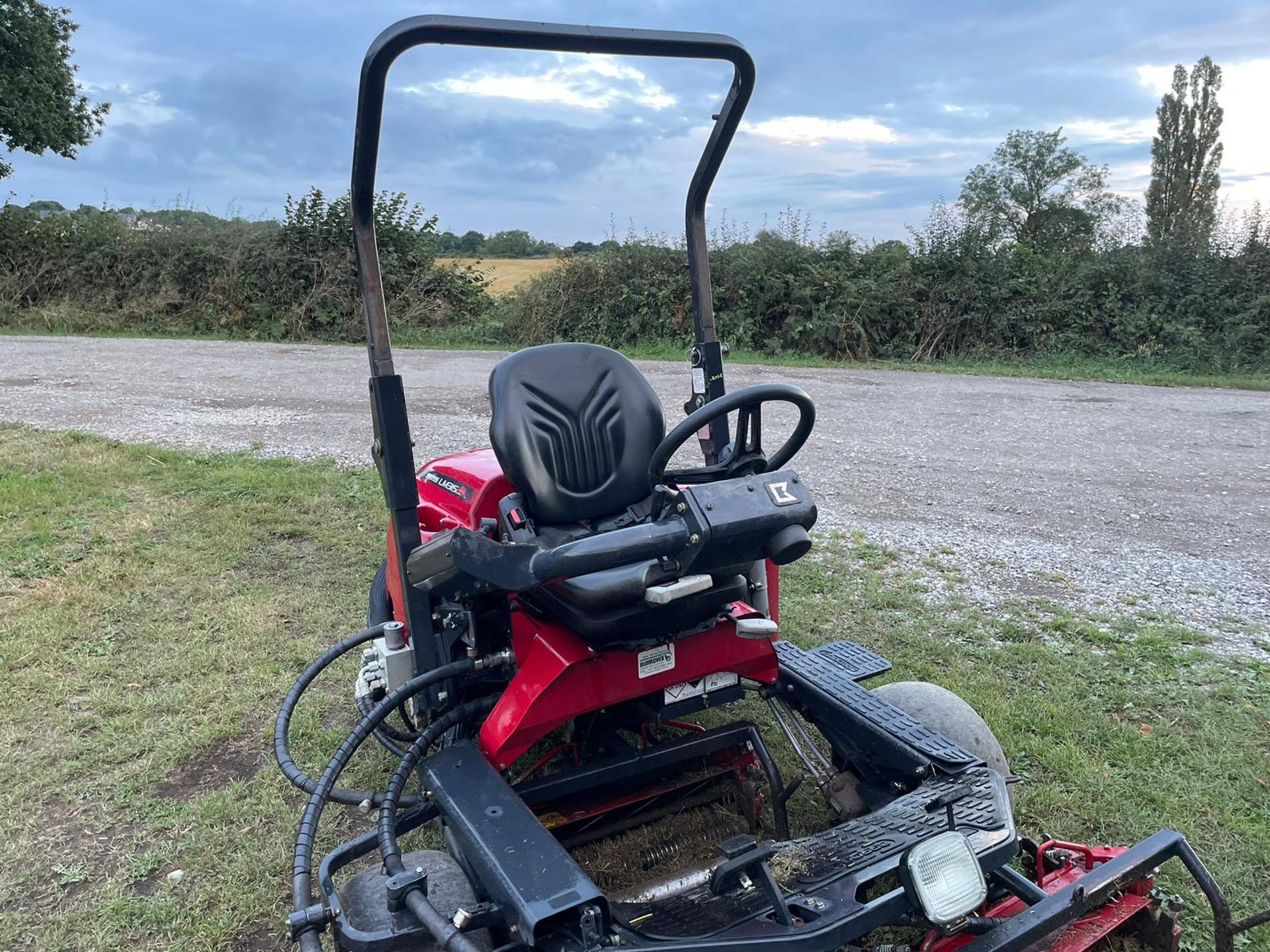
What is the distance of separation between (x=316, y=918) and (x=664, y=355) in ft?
37.4

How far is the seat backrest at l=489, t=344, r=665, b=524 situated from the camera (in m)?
2.71

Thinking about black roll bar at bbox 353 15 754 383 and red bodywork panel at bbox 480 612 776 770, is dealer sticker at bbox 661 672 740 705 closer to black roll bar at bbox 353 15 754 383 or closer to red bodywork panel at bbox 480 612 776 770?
red bodywork panel at bbox 480 612 776 770

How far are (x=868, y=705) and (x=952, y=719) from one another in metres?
0.23

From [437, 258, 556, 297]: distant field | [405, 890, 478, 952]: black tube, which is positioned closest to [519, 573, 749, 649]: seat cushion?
[405, 890, 478, 952]: black tube

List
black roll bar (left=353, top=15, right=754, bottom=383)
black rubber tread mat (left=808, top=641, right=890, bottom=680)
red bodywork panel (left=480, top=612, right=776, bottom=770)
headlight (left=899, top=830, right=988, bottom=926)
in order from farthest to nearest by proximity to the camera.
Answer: black rubber tread mat (left=808, top=641, right=890, bottom=680), red bodywork panel (left=480, top=612, right=776, bottom=770), black roll bar (left=353, top=15, right=754, bottom=383), headlight (left=899, top=830, right=988, bottom=926)

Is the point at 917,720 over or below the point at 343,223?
below

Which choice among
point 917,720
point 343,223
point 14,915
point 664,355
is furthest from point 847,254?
point 14,915

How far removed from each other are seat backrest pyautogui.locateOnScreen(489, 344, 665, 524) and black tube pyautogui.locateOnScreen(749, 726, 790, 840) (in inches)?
30.2

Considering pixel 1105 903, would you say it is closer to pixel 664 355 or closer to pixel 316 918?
pixel 316 918

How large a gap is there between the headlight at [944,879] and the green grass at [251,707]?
3.21 ft

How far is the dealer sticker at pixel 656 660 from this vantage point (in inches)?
91.5

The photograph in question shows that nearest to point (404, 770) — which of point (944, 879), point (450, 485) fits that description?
point (450, 485)

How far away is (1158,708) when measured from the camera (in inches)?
131

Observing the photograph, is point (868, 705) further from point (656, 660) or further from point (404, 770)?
point (404, 770)
